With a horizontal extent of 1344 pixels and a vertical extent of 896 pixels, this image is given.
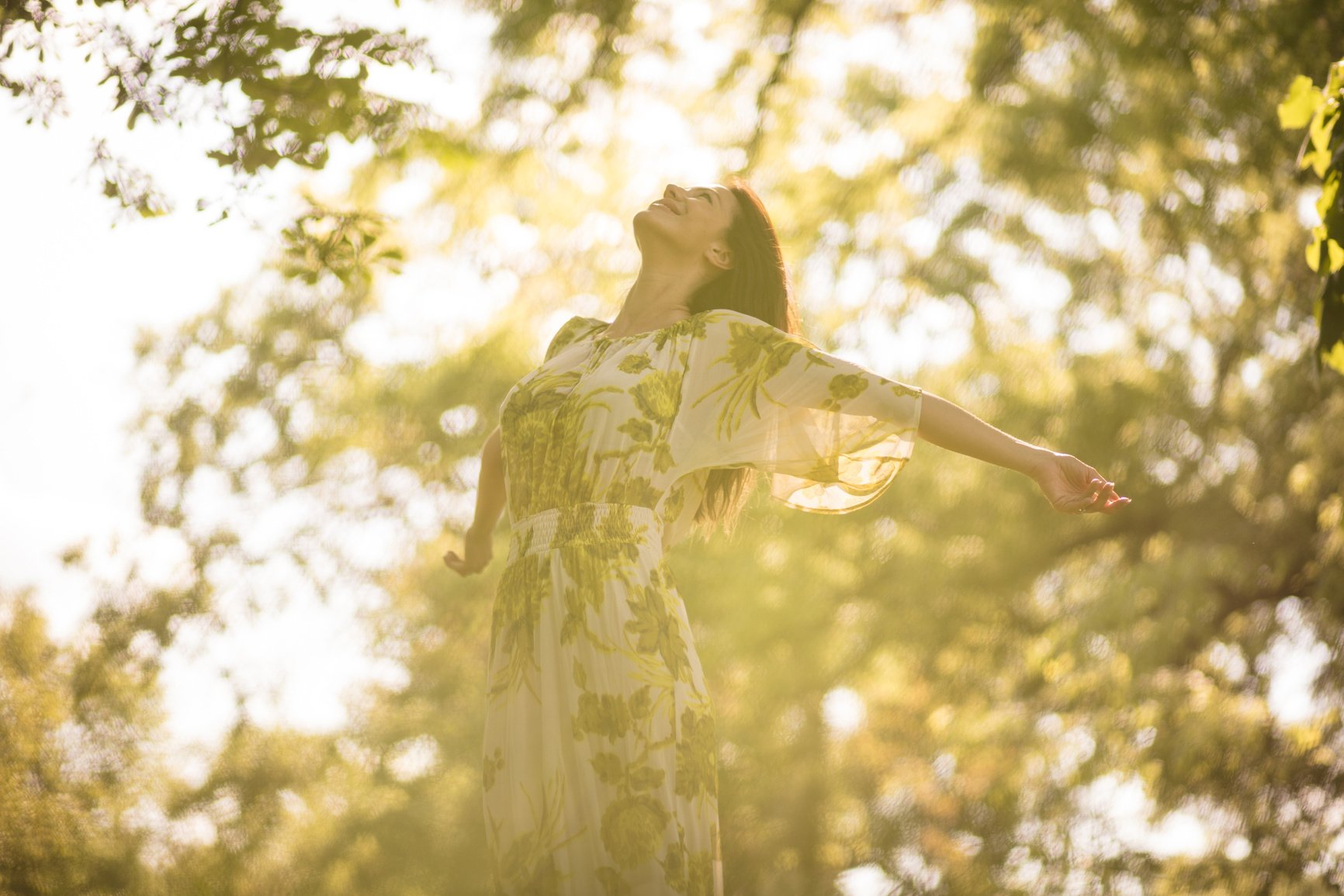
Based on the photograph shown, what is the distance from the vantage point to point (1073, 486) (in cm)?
219

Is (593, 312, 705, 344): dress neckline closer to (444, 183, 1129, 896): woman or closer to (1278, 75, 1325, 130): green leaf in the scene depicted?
(444, 183, 1129, 896): woman

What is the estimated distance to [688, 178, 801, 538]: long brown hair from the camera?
116 inches

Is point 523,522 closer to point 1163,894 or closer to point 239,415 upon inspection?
point 1163,894

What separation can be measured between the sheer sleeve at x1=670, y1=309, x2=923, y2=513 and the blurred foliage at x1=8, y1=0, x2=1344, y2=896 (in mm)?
3266

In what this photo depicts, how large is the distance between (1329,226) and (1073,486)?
1020 mm

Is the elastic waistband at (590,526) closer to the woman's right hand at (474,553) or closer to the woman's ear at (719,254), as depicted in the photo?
the woman's right hand at (474,553)

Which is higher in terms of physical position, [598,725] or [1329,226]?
[1329,226]

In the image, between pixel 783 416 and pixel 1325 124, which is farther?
pixel 1325 124

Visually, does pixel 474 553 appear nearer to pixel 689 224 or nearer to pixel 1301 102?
pixel 689 224

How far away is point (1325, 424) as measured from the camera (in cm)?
666

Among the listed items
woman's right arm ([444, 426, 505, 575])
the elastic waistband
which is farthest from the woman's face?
the elastic waistband

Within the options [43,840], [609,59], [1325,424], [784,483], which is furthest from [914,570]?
[784,483]

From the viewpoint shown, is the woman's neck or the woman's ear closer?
the woman's neck

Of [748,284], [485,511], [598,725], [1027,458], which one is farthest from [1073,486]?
[485,511]
